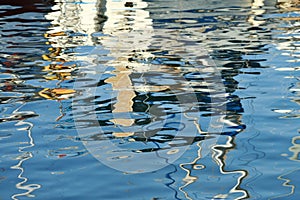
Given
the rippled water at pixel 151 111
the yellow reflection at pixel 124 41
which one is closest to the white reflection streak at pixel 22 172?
the rippled water at pixel 151 111

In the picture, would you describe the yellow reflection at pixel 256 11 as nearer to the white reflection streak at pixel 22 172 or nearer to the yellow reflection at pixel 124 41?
the yellow reflection at pixel 124 41

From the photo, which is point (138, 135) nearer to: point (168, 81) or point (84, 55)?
point (168, 81)

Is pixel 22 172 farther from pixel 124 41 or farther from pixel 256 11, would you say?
pixel 256 11

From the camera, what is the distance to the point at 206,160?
6664mm

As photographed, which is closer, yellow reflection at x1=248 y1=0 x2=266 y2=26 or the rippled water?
the rippled water

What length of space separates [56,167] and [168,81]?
4.35 m

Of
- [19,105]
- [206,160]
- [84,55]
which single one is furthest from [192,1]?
[206,160]

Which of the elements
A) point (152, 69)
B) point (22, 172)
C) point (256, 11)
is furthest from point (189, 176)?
point (256, 11)

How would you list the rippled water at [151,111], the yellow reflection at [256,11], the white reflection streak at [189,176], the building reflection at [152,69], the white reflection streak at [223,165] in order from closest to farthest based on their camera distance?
the white reflection streak at [223,165], the white reflection streak at [189,176], the rippled water at [151,111], the building reflection at [152,69], the yellow reflection at [256,11]

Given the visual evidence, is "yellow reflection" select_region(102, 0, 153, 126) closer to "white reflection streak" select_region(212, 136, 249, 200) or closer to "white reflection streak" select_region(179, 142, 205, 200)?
"white reflection streak" select_region(212, 136, 249, 200)

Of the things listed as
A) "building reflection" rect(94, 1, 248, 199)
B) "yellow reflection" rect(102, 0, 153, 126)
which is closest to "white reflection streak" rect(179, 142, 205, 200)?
"building reflection" rect(94, 1, 248, 199)

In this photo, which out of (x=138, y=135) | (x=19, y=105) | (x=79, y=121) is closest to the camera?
(x=138, y=135)

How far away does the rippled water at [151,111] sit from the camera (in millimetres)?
6105

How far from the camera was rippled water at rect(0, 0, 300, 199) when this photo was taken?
20.0ft
